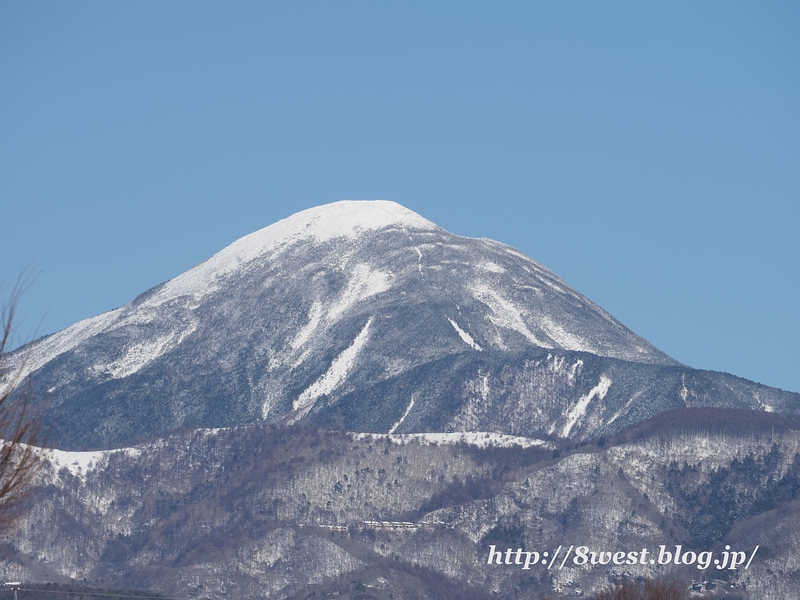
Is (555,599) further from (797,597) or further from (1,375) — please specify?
(1,375)

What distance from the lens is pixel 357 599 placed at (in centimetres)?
19812

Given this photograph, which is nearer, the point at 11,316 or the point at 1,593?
the point at 11,316

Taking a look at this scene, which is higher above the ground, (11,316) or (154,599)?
(11,316)

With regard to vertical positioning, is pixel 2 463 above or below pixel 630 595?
above

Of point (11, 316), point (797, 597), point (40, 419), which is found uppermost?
point (11, 316)

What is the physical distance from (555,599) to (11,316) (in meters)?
164

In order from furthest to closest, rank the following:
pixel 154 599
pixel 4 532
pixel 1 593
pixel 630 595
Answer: pixel 1 593 < pixel 154 599 < pixel 630 595 < pixel 4 532

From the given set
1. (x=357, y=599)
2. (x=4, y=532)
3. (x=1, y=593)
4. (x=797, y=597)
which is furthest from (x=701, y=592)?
(x=4, y=532)

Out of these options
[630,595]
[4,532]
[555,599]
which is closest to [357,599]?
[555,599]

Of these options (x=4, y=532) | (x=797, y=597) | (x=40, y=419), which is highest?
(x=40, y=419)

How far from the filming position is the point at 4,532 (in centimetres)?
4147

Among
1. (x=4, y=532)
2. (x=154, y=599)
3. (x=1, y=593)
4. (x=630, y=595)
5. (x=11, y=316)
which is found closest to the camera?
(x=11, y=316)

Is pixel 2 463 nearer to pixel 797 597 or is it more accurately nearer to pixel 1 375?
pixel 1 375

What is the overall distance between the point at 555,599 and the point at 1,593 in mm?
74536
